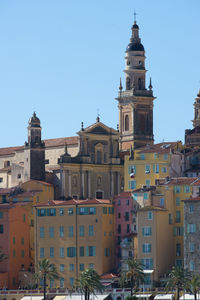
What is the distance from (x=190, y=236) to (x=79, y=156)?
3294cm

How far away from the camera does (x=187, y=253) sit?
13962cm

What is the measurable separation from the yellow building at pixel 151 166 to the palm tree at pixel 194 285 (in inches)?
1094

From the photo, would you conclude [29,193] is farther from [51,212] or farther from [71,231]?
[71,231]

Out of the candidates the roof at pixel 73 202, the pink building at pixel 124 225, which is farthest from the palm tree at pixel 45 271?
the roof at pixel 73 202

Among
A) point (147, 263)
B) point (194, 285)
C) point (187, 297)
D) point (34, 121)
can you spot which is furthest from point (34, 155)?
point (194, 285)

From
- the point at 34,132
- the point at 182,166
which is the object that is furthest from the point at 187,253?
the point at 34,132

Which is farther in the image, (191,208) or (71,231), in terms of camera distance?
(71,231)

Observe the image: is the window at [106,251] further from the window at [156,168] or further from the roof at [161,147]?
the roof at [161,147]

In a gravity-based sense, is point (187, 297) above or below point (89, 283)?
below

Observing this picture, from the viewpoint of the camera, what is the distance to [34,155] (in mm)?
170500

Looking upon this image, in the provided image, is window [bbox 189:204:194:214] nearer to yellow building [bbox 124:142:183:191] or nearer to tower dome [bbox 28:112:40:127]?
yellow building [bbox 124:142:183:191]

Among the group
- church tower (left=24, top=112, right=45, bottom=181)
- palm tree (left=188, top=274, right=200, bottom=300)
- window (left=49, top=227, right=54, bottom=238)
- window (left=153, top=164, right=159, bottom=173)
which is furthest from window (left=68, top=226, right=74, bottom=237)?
palm tree (left=188, top=274, right=200, bottom=300)

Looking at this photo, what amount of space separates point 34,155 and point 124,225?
2243 cm

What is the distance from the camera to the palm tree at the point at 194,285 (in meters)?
131
